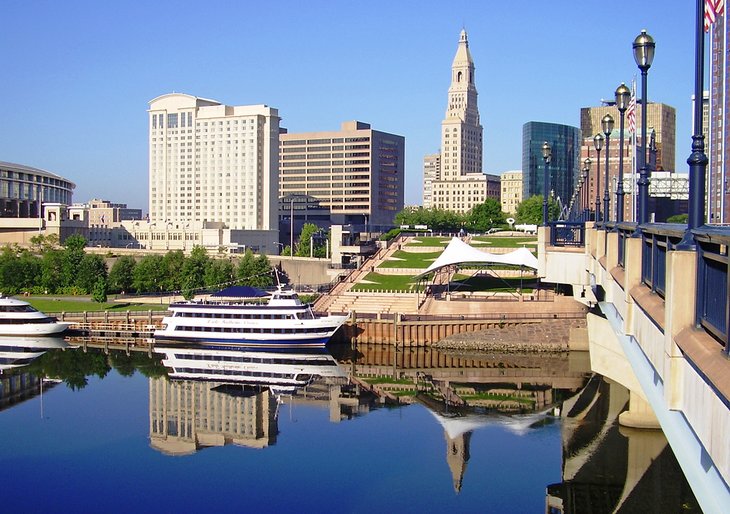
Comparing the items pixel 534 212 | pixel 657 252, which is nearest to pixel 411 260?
pixel 534 212

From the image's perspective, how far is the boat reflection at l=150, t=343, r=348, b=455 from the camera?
1562 inches

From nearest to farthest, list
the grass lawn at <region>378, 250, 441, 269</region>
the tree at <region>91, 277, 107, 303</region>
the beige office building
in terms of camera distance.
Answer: the tree at <region>91, 277, 107, 303</region> → the grass lawn at <region>378, 250, 441, 269</region> → the beige office building

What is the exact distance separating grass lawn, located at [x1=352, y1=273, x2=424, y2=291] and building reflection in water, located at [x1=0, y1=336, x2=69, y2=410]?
26.7 m

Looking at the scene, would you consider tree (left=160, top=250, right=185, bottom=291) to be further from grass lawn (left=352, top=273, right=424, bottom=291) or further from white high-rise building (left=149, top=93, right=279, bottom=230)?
white high-rise building (left=149, top=93, right=279, bottom=230)

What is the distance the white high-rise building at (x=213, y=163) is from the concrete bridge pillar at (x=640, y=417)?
116270mm

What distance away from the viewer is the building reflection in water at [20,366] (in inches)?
1893

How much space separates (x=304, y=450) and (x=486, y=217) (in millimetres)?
112989

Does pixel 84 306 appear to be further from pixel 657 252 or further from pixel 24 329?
pixel 657 252

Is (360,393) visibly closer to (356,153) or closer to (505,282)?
(505,282)

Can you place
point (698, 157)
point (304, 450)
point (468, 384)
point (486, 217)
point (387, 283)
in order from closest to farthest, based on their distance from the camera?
1. point (698, 157)
2. point (304, 450)
3. point (468, 384)
4. point (387, 283)
5. point (486, 217)

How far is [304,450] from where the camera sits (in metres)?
A: 37.2

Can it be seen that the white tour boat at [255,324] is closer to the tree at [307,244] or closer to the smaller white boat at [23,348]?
the smaller white boat at [23,348]

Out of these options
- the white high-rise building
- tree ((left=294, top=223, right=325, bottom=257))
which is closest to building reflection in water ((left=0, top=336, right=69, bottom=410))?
tree ((left=294, top=223, right=325, bottom=257))

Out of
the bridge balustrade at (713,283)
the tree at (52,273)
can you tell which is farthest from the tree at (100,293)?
the bridge balustrade at (713,283)
